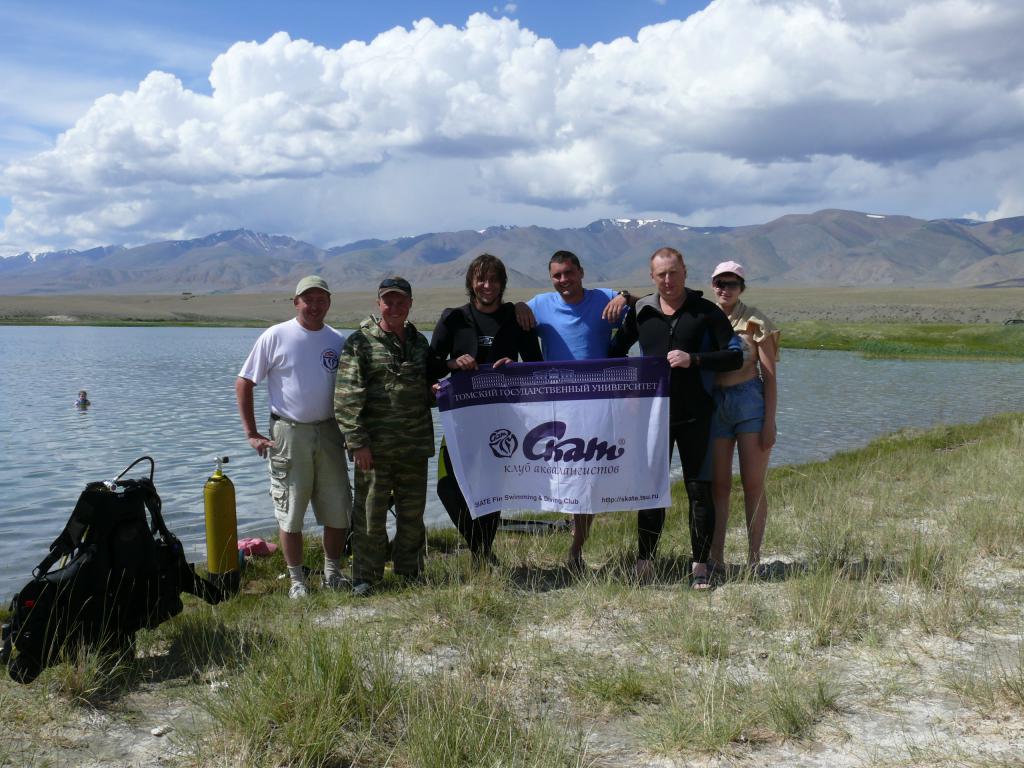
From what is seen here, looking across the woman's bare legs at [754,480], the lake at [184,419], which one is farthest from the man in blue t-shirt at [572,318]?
the lake at [184,419]

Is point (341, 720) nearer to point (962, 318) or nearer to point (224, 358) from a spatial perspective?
point (224, 358)

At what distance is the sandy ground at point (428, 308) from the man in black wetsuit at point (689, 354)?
79133 mm

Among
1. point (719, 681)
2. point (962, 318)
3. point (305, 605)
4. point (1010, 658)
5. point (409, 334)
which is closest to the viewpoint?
point (719, 681)

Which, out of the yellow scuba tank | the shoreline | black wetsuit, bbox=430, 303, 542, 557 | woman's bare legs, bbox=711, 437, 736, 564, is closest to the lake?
the yellow scuba tank

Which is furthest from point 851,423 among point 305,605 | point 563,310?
point 305,605

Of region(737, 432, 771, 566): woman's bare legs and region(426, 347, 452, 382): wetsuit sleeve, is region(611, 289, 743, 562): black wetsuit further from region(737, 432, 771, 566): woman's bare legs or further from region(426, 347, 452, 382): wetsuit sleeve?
region(426, 347, 452, 382): wetsuit sleeve

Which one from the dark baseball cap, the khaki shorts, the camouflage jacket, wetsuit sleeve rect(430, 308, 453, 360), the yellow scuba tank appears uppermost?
the dark baseball cap

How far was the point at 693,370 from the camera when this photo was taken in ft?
20.5

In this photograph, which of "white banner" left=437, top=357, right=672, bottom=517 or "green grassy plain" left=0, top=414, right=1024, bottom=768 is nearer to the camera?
"green grassy plain" left=0, top=414, right=1024, bottom=768

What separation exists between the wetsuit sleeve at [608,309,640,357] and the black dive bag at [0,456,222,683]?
135 inches

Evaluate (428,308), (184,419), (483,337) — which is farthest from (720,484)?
(428,308)

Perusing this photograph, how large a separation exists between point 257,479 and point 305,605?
319 inches

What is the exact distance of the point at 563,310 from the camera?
666 cm

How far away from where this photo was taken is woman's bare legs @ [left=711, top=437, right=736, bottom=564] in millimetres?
6402
